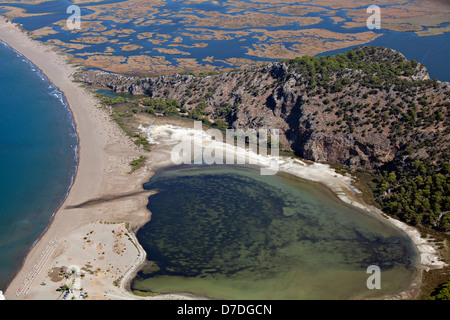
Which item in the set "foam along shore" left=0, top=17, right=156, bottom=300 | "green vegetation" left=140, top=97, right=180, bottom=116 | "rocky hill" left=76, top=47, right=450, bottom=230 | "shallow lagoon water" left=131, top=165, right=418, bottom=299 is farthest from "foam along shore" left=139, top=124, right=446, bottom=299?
"foam along shore" left=0, top=17, right=156, bottom=300

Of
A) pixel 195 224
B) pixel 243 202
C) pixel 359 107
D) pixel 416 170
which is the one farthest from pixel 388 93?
pixel 195 224

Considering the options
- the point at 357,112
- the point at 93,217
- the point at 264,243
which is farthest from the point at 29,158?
→ the point at 357,112

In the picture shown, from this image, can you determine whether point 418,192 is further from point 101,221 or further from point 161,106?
point 161,106

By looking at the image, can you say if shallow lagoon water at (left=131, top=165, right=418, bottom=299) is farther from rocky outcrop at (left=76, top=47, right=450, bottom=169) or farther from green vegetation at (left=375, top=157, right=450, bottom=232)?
rocky outcrop at (left=76, top=47, right=450, bottom=169)

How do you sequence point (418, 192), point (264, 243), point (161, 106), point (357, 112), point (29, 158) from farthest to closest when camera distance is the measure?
point (161, 106) < point (29, 158) < point (357, 112) < point (418, 192) < point (264, 243)

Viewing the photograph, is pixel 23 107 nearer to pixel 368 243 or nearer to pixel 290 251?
pixel 290 251

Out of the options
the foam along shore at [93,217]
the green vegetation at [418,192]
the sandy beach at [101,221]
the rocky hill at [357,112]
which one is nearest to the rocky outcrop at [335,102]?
the rocky hill at [357,112]
